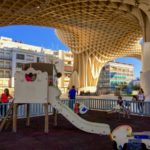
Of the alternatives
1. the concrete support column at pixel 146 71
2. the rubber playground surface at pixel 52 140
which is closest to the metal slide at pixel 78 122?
the rubber playground surface at pixel 52 140

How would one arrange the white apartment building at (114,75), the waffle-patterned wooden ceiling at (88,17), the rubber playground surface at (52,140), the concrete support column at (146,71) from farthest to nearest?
the white apartment building at (114,75)
the waffle-patterned wooden ceiling at (88,17)
the concrete support column at (146,71)
the rubber playground surface at (52,140)

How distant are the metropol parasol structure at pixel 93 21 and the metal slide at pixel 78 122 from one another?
44.4 feet

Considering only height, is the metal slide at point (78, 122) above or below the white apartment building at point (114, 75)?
below

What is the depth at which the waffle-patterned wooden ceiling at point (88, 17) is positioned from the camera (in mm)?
25891

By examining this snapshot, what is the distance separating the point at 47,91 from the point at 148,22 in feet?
58.0

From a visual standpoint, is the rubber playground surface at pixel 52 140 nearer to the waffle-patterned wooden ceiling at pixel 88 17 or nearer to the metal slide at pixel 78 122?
the metal slide at pixel 78 122

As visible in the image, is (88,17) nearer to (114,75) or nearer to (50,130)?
(50,130)

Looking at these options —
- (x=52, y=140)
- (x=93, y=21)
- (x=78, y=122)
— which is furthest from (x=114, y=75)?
(x=52, y=140)

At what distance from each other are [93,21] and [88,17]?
2187 millimetres

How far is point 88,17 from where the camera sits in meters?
31.9

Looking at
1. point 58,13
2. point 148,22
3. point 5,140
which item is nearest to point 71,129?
point 5,140

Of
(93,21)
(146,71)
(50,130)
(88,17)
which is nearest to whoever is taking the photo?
(50,130)

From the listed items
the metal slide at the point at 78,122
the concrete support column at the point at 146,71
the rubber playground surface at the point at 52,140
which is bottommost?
the rubber playground surface at the point at 52,140

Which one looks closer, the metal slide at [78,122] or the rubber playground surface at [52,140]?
the rubber playground surface at [52,140]
